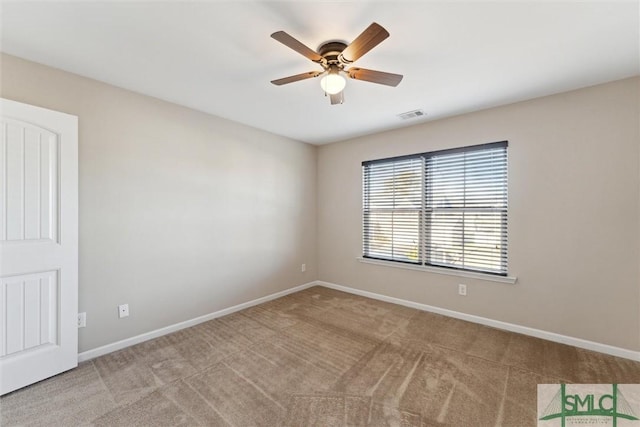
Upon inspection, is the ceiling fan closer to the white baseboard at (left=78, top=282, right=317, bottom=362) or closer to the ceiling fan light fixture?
the ceiling fan light fixture

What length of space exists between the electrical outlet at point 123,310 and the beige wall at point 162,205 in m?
0.04

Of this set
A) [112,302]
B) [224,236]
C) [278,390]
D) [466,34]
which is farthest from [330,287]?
[466,34]

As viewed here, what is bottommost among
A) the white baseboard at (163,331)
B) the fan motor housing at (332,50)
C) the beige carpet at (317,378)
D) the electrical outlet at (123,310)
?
the beige carpet at (317,378)

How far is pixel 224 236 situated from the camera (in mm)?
3418

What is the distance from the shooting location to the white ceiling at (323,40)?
1.60m

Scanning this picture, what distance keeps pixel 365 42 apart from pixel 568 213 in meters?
2.64

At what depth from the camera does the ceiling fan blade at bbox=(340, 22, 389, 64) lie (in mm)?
1456

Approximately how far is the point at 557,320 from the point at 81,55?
4862 millimetres

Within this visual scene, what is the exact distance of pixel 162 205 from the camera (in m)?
2.86

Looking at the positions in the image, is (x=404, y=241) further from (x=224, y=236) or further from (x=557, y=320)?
(x=224, y=236)

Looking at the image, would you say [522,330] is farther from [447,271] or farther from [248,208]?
[248,208]

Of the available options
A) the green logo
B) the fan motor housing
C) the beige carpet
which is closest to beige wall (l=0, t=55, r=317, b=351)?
the beige carpet

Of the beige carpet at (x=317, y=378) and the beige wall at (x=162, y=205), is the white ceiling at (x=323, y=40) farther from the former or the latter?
the beige carpet at (x=317, y=378)

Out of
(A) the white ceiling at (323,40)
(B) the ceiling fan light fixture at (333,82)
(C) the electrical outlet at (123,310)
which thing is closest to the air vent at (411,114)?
(A) the white ceiling at (323,40)
